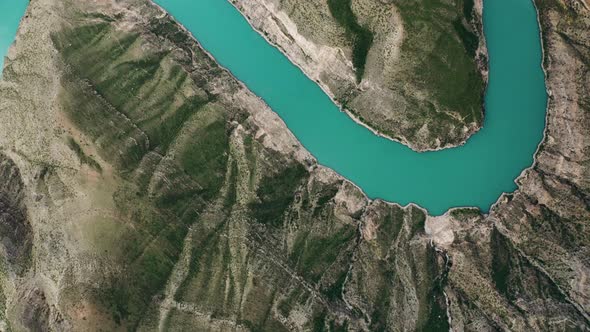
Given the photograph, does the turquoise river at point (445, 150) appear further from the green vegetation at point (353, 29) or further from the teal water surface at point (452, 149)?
the green vegetation at point (353, 29)

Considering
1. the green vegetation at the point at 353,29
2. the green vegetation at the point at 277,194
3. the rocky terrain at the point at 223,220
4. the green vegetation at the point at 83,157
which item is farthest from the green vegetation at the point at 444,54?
the green vegetation at the point at 83,157

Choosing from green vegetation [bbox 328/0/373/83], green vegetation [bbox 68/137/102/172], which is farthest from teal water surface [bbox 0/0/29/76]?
green vegetation [bbox 328/0/373/83]

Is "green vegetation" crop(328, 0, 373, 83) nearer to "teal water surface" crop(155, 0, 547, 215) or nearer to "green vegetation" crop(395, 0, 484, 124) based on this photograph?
"green vegetation" crop(395, 0, 484, 124)

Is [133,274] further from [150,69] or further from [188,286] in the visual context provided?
[150,69]

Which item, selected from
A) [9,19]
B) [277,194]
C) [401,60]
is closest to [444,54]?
[401,60]

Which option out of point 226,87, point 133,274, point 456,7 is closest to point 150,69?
point 226,87

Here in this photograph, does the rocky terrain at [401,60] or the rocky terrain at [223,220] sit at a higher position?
the rocky terrain at [401,60]
